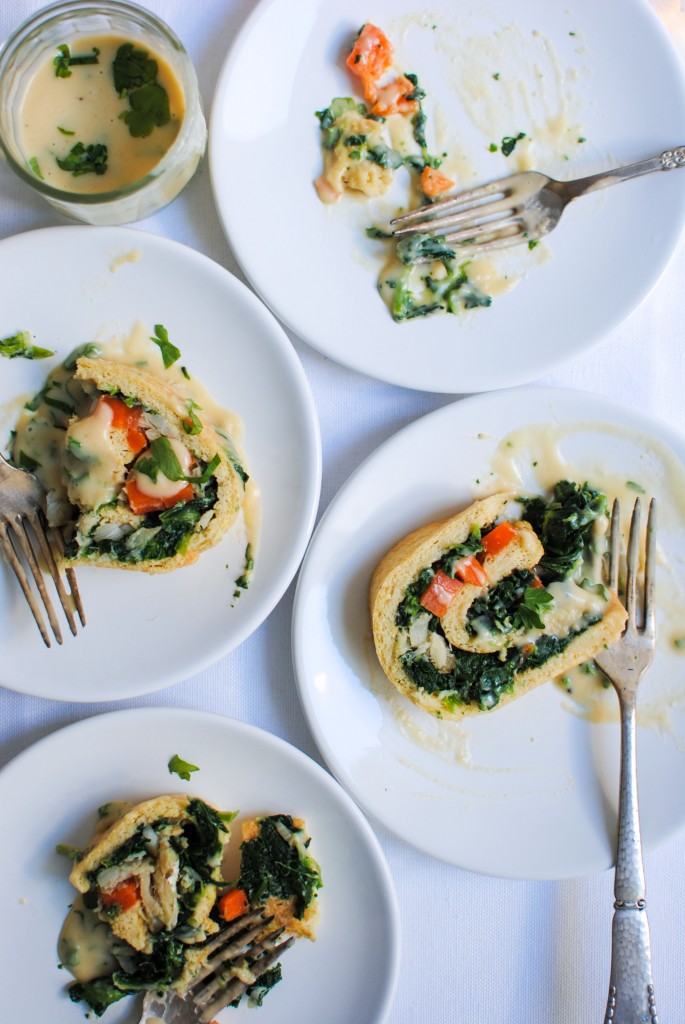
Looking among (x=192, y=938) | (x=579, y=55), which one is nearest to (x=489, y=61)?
(x=579, y=55)

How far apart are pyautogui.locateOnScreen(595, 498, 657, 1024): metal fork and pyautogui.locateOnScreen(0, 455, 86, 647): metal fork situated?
1685mm

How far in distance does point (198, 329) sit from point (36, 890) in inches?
70.8

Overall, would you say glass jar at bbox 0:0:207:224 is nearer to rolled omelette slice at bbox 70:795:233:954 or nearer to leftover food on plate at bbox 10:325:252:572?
leftover food on plate at bbox 10:325:252:572

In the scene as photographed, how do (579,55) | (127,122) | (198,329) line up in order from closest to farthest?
1. (127,122)
2. (198,329)
3. (579,55)

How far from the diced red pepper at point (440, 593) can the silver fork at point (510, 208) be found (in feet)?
3.28

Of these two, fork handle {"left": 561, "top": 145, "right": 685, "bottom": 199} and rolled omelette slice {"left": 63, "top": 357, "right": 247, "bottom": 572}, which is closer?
rolled omelette slice {"left": 63, "top": 357, "right": 247, "bottom": 572}

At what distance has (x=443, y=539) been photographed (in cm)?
251

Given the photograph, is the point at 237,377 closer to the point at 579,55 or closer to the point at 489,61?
the point at 489,61

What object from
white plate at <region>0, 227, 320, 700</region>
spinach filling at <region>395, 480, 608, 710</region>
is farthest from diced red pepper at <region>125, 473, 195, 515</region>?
spinach filling at <region>395, 480, 608, 710</region>

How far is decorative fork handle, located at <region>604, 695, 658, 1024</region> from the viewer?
8.55 ft

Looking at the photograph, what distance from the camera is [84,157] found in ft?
7.46

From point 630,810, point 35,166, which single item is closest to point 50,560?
point 35,166

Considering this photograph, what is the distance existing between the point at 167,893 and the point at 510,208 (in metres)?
2.37

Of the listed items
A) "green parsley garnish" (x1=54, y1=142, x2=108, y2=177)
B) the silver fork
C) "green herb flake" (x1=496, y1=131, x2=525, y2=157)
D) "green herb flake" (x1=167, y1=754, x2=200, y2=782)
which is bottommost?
"green herb flake" (x1=167, y1=754, x2=200, y2=782)
